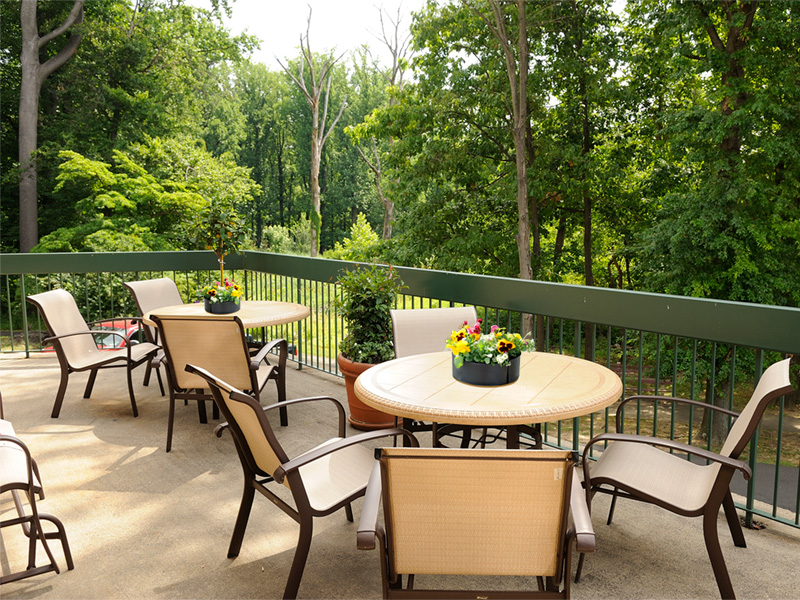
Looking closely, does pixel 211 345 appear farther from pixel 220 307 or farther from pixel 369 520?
pixel 369 520

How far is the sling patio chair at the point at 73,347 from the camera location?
14.7 ft

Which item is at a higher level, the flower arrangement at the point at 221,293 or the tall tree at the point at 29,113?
the tall tree at the point at 29,113

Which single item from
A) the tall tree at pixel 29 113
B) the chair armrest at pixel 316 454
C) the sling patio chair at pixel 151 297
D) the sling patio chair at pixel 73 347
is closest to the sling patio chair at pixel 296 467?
the chair armrest at pixel 316 454

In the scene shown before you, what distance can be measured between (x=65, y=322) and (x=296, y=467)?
344 cm

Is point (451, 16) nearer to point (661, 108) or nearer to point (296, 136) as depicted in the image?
point (661, 108)

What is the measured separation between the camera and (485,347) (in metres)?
2.64

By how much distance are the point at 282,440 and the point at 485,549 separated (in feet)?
8.59

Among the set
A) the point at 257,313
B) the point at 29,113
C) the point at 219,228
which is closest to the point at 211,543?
the point at 257,313

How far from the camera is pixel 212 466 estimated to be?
11.9 ft

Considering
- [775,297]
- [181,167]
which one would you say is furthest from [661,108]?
[181,167]

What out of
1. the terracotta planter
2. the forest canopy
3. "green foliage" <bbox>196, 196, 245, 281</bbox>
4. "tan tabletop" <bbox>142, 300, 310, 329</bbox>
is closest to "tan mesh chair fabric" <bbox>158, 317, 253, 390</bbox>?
"tan tabletop" <bbox>142, 300, 310, 329</bbox>

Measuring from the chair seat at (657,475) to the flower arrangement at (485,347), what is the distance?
0.58m

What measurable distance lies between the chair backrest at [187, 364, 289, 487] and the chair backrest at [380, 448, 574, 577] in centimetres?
68

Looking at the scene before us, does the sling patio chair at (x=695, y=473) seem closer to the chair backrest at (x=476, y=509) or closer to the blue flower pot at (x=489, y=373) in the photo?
the blue flower pot at (x=489, y=373)
